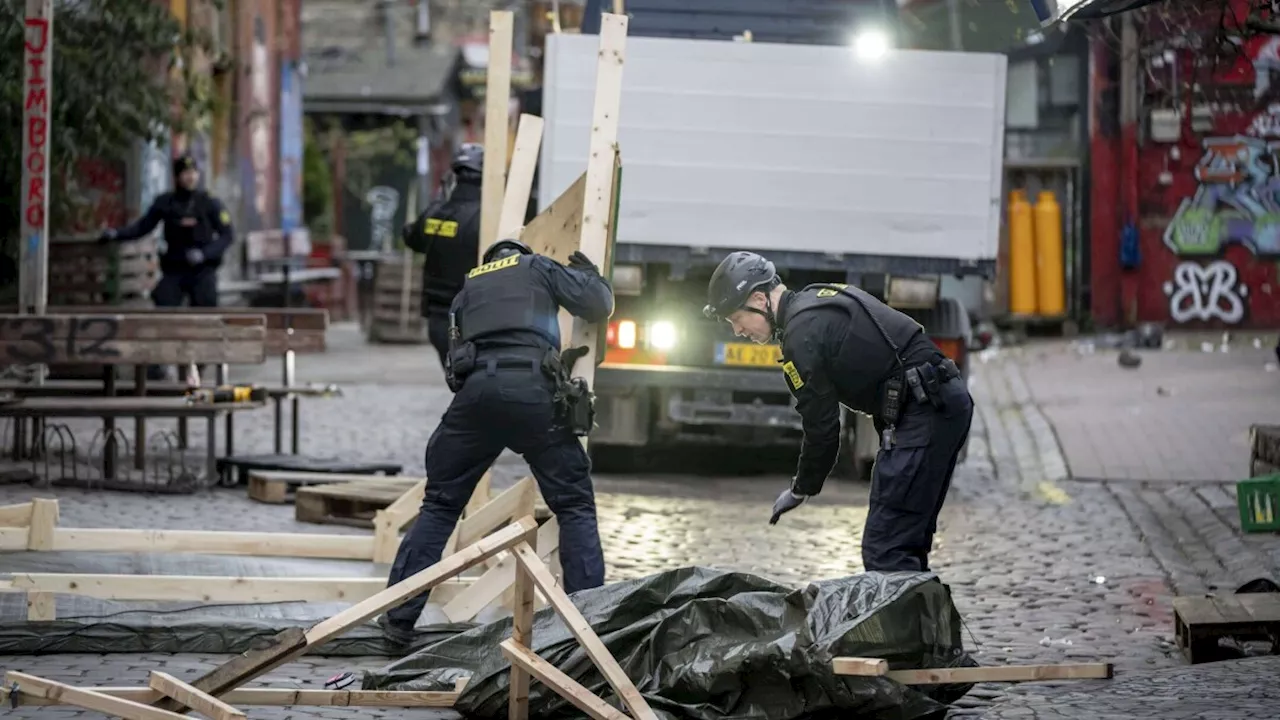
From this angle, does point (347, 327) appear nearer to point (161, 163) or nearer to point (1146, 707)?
point (161, 163)

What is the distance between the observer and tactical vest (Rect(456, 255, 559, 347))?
Result: 798 cm

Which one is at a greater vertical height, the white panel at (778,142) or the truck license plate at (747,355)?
the white panel at (778,142)

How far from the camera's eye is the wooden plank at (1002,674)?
6.12m

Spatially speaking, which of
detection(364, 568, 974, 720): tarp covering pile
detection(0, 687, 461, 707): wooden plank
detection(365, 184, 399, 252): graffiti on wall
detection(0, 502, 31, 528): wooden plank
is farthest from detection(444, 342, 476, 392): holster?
detection(365, 184, 399, 252): graffiti on wall

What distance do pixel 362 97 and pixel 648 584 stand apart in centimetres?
3522

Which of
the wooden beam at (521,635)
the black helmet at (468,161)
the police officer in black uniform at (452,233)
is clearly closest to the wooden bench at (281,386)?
the police officer in black uniform at (452,233)

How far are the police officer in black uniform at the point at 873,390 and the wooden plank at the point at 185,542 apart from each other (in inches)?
116

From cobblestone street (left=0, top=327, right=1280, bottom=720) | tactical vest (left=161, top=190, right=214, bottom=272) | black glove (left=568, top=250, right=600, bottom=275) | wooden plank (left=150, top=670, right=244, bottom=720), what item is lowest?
cobblestone street (left=0, top=327, right=1280, bottom=720)

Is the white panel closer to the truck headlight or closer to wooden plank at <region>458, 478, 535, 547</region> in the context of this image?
the truck headlight

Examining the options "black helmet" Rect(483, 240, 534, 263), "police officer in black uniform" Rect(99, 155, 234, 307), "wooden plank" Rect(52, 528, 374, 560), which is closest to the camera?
"black helmet" Rect(483, 240, 534, 263)

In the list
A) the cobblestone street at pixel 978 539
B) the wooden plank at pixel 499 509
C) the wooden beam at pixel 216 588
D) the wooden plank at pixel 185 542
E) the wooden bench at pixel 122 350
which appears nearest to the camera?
the cobblestone street at pixel 978 539

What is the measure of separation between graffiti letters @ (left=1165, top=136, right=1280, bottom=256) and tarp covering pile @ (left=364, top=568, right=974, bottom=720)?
20.3m

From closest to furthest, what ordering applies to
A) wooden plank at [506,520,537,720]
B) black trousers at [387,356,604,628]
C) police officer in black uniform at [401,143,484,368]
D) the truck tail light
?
1. wooden plank at [506,520,537,720]
2. black trousers at [387,356,604,628]
3. police officer in black uniform at [401,143,484,368]
4. the truck tail light

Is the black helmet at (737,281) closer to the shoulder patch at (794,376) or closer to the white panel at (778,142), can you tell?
the shoulder patch at (794,376)
